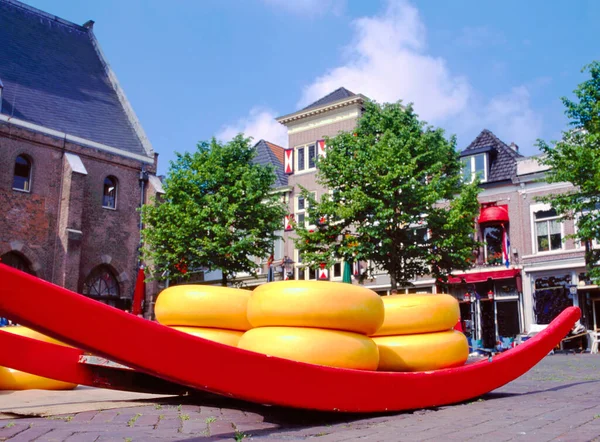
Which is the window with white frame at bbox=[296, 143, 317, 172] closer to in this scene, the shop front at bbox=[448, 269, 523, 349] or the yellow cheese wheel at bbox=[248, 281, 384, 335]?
the shop front at bbox=[448, 269, 523, 349]

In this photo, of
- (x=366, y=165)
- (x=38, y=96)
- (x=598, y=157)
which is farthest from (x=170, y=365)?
(x=38, y=96)

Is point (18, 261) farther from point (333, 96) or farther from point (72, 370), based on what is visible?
point (72, 370)

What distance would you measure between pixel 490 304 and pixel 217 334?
24.7 m

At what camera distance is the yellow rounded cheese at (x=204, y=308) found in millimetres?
5105

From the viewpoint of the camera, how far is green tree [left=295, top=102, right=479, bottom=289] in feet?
68.6

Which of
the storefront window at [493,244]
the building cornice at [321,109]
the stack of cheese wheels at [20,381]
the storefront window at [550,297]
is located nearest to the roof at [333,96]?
the building cornice at [321,109]

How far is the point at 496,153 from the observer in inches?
1146

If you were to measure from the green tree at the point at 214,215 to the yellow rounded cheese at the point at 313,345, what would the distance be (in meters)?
19.1

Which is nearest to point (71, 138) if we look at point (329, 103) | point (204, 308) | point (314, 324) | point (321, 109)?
point (321, 109)

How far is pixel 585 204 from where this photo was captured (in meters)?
17.9

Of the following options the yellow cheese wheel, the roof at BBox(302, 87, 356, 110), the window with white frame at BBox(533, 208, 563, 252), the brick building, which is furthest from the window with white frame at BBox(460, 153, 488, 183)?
the yellow cheese wheel

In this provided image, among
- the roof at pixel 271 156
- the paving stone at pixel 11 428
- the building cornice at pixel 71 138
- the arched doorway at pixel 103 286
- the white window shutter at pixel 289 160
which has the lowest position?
the paving stone at pixel 11 428

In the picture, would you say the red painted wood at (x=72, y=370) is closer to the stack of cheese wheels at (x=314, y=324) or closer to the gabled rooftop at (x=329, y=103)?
the stack of cheese wheels at (x=314, y=324)

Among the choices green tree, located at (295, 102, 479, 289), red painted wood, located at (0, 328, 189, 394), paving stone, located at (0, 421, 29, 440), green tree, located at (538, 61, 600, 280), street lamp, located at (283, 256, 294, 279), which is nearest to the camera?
paving stone, located at (0, 421, 29, 440)
